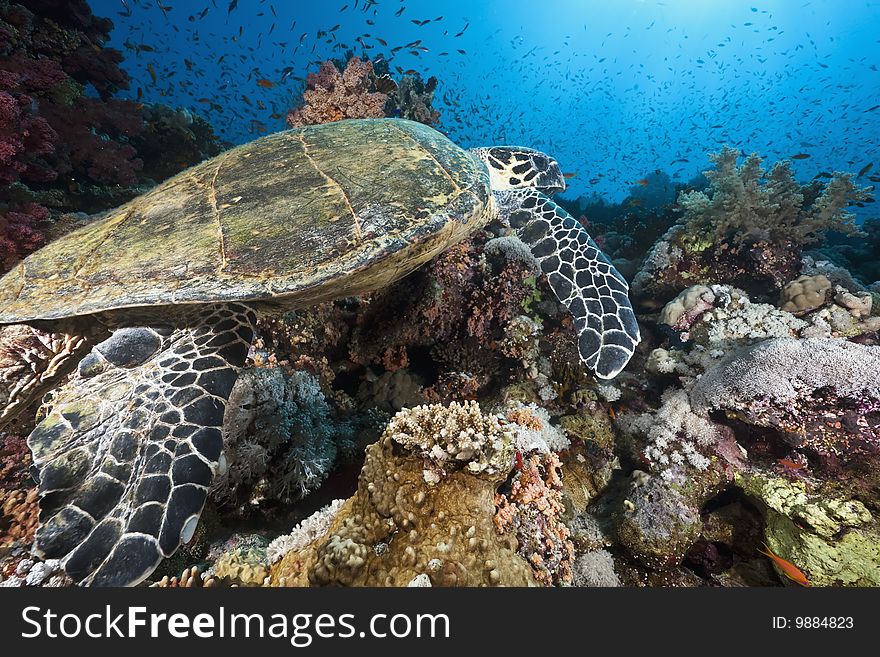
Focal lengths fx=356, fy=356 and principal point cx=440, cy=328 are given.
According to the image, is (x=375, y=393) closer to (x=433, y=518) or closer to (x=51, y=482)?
(x=433, y=518)

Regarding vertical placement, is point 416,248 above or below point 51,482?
above

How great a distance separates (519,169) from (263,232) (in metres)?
2.83

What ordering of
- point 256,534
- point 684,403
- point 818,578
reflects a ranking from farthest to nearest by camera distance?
point 684,403
point 256,534
point 818,578

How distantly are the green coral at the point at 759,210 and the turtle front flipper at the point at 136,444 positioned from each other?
6014 millimetres

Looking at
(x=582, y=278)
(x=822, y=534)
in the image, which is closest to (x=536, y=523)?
(x=822, y=534)

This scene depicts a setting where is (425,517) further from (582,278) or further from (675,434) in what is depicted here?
(582,278)

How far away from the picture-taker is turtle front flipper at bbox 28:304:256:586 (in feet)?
4.54

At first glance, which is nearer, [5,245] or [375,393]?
[5,245]

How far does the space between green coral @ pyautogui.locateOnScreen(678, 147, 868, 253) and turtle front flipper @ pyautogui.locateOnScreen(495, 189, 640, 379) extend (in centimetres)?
277

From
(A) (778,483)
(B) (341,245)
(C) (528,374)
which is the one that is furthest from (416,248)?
(A) (778,483)

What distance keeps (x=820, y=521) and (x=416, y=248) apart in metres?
2.90

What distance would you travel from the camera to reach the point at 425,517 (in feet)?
5.64

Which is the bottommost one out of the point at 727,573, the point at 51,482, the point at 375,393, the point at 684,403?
the point at 727,573

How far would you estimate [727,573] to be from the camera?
7.40 feet
